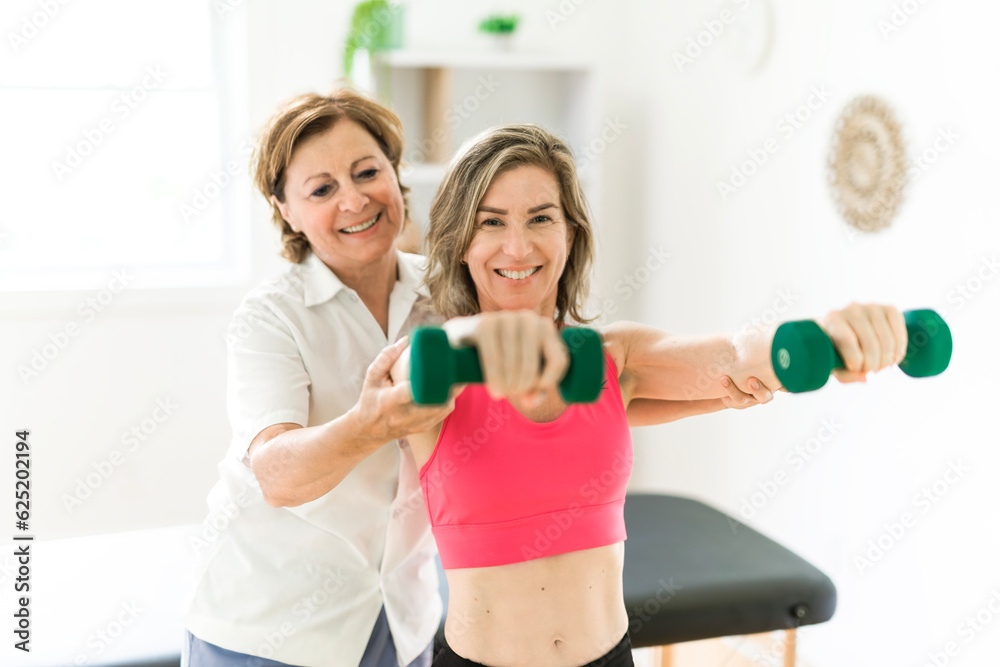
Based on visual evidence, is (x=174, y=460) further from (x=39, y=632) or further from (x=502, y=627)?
(x=502, y=627)

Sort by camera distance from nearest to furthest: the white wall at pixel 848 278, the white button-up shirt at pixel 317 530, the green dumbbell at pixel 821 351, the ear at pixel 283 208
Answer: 1. the green dumbbell at pixel 821 351
2. the white button-up shirt at pixel 317 530
3. the ear at pixel 283 208
4. the white wall at pixel 848 278

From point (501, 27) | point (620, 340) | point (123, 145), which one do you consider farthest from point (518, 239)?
point (123, 145)

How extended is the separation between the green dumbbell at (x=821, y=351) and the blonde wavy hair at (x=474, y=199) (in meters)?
0.48

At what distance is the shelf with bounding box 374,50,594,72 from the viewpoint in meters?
2.93

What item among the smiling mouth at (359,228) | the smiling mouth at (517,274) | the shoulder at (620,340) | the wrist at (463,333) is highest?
the smiling mouth at (359,228)

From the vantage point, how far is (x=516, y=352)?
75 cm

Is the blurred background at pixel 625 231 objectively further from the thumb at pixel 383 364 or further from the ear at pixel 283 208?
the thumb at pixel 383 364

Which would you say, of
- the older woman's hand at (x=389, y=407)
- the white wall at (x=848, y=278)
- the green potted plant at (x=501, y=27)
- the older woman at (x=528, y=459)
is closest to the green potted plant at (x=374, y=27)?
the green potted plant at (x=501, y=27)

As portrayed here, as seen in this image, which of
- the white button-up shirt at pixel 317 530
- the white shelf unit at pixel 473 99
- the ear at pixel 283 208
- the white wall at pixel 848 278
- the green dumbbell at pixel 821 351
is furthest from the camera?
the white shelf unit at pixel 473 99

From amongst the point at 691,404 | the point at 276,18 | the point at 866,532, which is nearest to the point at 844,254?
the point at 866,532

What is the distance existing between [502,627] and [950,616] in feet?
4.85

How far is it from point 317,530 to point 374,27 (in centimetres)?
205

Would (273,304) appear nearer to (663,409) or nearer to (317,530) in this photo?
(317,530)

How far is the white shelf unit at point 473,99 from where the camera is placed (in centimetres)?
299
